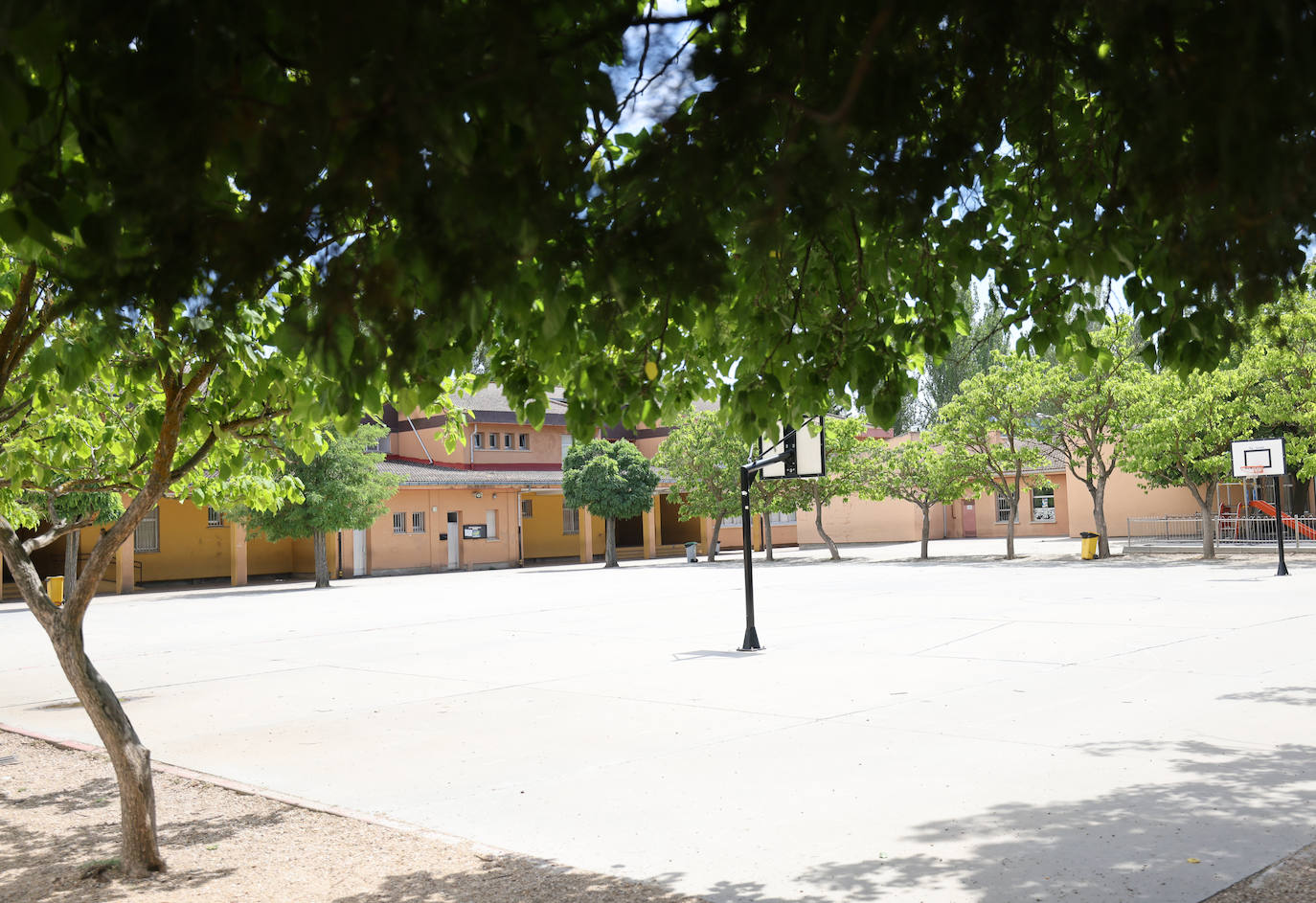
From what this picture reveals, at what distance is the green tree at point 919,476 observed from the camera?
1502 inches

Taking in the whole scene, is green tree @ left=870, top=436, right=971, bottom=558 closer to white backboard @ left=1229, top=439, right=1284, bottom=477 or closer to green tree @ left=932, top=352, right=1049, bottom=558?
green tree @ left=932, top=352, right=1049, bottom=558

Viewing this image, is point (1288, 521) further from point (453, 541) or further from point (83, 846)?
point (83, 846)

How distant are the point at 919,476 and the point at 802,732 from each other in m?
32.0

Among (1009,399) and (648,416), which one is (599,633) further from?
(1009,399)

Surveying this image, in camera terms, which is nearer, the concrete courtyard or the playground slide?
the concrete courtyard

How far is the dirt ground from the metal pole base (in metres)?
7.65

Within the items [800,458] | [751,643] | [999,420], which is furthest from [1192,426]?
[751,643]

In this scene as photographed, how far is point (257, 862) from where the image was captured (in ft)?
19.7

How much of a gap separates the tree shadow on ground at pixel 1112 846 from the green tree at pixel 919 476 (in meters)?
31.6

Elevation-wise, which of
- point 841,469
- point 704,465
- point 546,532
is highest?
point 704,465

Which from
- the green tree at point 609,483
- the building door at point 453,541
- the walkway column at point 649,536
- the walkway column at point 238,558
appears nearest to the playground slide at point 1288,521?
the green tree at point 609,483

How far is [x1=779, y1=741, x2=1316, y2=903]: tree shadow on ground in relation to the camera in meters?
5.06

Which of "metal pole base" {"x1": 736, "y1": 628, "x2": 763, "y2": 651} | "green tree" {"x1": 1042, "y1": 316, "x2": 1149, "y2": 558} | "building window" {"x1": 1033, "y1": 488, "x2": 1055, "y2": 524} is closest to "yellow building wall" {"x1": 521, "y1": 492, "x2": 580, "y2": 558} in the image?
"green tree" {"x1": 1042, "y1": 316, "x2": 1149, "y2": 558}

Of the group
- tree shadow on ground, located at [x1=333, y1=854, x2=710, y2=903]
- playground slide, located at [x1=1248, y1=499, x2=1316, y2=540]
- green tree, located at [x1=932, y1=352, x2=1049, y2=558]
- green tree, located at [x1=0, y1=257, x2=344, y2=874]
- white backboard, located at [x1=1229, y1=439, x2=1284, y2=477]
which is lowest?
tree shadow on ground, located at [x1=333, y1=854, x2=710, y2=903]
